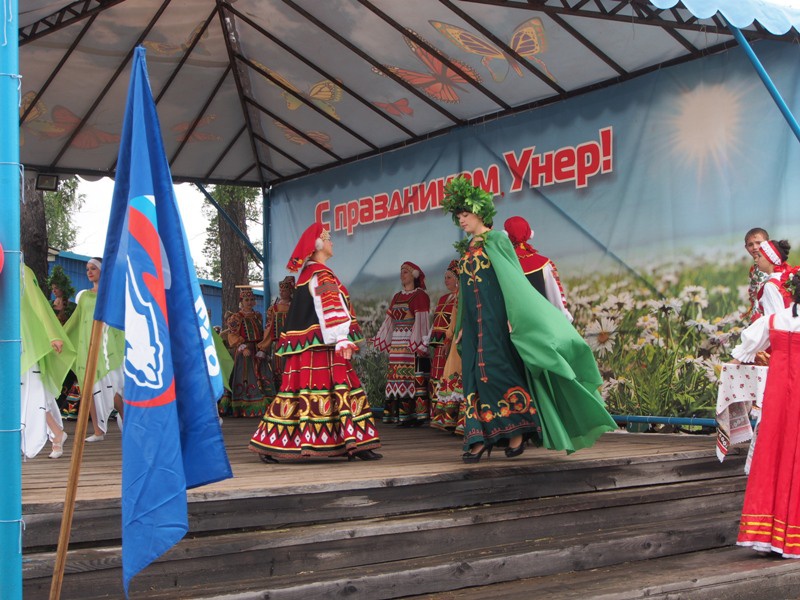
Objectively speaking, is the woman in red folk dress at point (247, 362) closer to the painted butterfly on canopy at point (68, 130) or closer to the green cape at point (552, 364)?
the painted butterfly on canopy at point (68, 130)

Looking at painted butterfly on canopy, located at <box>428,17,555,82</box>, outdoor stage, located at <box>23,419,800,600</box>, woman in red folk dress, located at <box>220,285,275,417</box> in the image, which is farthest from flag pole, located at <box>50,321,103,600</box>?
woman in red folk dress, located at <box>220,285,275,417</box>

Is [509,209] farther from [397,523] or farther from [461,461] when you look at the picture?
[397,523]

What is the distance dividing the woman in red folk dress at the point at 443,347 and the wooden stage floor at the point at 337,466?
1.08 feet

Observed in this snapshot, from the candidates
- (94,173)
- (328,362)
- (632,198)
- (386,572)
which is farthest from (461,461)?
(94,173)

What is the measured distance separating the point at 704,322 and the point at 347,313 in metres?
3.27

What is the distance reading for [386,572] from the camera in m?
4.62

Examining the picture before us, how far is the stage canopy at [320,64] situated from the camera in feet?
26.0

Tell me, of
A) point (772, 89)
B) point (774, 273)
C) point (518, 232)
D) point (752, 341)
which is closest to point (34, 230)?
point (518, 232)

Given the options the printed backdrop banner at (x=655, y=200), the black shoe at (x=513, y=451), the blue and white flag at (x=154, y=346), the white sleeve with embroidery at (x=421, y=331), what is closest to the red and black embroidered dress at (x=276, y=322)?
the white sleeve with embroidery at (x=421, y=331)

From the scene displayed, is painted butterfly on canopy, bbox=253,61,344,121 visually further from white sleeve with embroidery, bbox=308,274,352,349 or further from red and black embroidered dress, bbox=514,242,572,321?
white sleeve with embroidery, bbox=308,274,352,349

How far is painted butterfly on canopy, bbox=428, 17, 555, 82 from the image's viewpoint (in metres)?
8.17

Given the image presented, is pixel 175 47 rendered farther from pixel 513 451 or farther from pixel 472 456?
pixel 513 451

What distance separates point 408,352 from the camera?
1017cm

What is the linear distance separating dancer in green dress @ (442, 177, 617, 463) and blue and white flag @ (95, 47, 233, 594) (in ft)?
9.52
